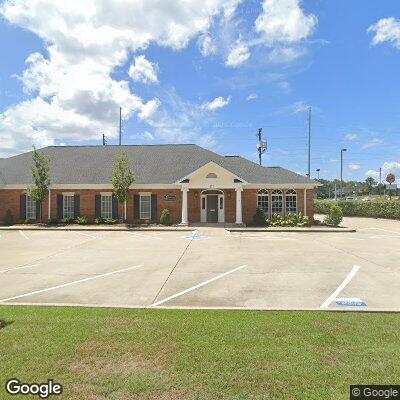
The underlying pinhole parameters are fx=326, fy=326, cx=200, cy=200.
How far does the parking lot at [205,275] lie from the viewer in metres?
7.30

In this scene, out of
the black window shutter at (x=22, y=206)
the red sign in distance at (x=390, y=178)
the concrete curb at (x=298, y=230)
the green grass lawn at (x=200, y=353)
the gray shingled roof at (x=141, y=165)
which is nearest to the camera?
the green grass lawn at (x=200, y=353)

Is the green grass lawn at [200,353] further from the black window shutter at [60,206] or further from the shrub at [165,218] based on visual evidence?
the black window shutter at [60,206]

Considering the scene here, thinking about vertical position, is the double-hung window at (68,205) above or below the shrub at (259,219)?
above

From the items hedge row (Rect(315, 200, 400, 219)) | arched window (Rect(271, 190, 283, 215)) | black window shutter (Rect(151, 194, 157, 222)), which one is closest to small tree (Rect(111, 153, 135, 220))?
black window shutter (Rect(151, 194, 157, 222))

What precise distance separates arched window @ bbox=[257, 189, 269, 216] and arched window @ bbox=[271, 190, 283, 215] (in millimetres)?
439

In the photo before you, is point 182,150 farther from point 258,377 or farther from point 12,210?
point 258,377

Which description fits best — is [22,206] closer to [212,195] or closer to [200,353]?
[212,195]

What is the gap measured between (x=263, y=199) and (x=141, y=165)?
37.5ft

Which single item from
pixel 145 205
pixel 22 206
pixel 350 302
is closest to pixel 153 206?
pixel 145 205

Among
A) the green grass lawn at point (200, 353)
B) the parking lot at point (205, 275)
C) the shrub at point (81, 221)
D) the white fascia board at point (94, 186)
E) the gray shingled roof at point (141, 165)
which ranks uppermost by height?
the gray shingled roof at point (141, 165)

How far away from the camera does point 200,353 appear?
453cm

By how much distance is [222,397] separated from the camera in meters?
3.64

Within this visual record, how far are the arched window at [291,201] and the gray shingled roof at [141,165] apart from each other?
92cm

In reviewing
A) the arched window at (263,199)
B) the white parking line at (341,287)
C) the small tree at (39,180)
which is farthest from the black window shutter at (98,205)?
the white parking line at (341,287)
